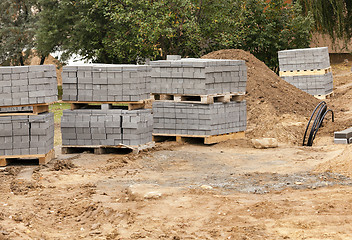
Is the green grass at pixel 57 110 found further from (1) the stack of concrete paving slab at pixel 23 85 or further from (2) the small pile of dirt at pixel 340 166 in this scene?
(2) the small pile of dirt at pixel 340 166

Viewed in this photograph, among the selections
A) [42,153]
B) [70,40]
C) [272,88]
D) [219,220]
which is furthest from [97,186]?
[70,40]

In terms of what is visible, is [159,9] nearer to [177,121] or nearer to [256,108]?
[256,108]

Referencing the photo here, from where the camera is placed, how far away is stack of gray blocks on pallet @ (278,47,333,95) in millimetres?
21031

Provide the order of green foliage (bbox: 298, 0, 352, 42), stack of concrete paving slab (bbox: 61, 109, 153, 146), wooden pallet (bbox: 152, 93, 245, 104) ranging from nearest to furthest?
1. stack of concrete paving slab (bbox: 61, 109, 153, 146)
2. wooden pallet (bbox: 152, 93, 245, 104)
3. green foliage (bbox: 298, 0, 352, 42)

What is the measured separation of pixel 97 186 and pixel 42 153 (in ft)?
7.02

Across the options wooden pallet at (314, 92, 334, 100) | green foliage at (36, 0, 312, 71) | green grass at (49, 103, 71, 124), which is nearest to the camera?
green grass at (49, 103, 71, 124)

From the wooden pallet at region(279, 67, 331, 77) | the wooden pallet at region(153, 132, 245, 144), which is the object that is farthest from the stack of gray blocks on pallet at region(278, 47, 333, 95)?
the wooden pallet at region(153, 132, 245, 144)

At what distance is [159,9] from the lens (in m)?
22.6

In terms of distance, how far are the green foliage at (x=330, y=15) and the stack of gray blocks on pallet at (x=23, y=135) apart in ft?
71.7

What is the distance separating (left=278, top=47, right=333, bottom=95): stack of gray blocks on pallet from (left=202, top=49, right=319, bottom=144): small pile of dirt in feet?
7.80

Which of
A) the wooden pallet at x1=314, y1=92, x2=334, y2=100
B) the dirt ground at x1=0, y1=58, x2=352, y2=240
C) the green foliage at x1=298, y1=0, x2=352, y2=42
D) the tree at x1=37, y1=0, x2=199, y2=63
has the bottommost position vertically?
the dirt ground at x1=0, y1=58, x2=352, y2=240

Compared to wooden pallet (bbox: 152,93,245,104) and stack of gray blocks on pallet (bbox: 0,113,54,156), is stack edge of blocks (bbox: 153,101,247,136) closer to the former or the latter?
wooden pallet (bbox: 152,93,245,104)

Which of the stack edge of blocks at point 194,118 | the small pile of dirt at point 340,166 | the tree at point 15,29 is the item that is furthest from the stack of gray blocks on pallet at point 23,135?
the tree at point 15,29

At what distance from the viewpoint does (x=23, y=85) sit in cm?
1103
